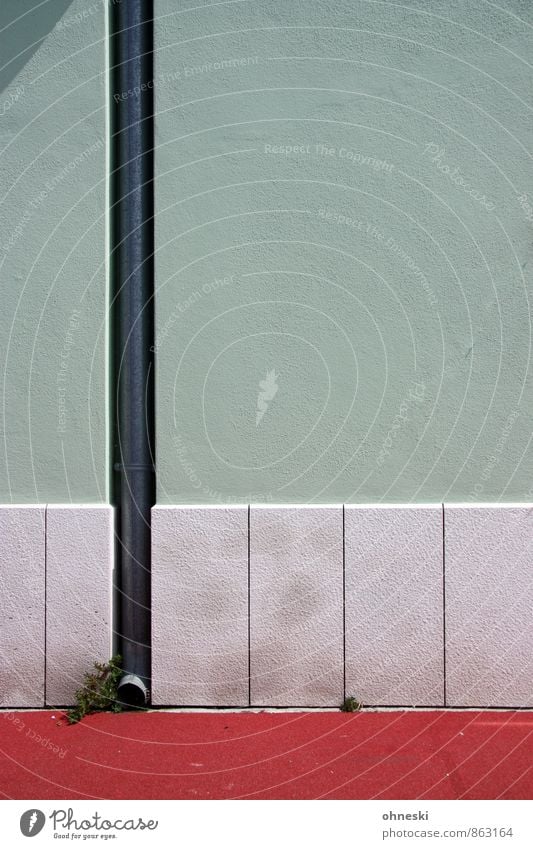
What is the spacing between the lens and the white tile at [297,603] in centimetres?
478

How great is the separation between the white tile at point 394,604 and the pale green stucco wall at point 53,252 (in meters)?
1.65

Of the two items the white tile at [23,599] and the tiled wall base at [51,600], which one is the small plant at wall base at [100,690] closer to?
the tiled wall base at [51,600]

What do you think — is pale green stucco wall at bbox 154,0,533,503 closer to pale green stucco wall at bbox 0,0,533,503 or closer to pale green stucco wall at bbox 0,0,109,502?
pale green stucco wall at bbox 0,0,533,503

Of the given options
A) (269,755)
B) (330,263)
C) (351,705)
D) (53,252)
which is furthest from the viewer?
(53,252)

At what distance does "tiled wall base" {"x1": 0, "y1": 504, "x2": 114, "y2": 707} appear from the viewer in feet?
15.9

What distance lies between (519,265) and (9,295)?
3.14 m

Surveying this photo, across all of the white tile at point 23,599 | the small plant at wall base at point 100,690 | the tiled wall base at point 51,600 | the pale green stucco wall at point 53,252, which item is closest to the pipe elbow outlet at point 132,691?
the small plant at wall base at point 100,690

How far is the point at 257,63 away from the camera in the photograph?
4848 millimetres

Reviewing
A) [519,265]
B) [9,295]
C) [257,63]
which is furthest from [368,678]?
[257,63]

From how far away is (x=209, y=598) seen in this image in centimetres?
481

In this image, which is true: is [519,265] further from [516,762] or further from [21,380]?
[21,380]

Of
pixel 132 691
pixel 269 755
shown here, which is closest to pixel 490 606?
pixel 269 755

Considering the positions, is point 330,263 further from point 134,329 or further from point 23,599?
point 23,599

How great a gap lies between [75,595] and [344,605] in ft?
5.38
